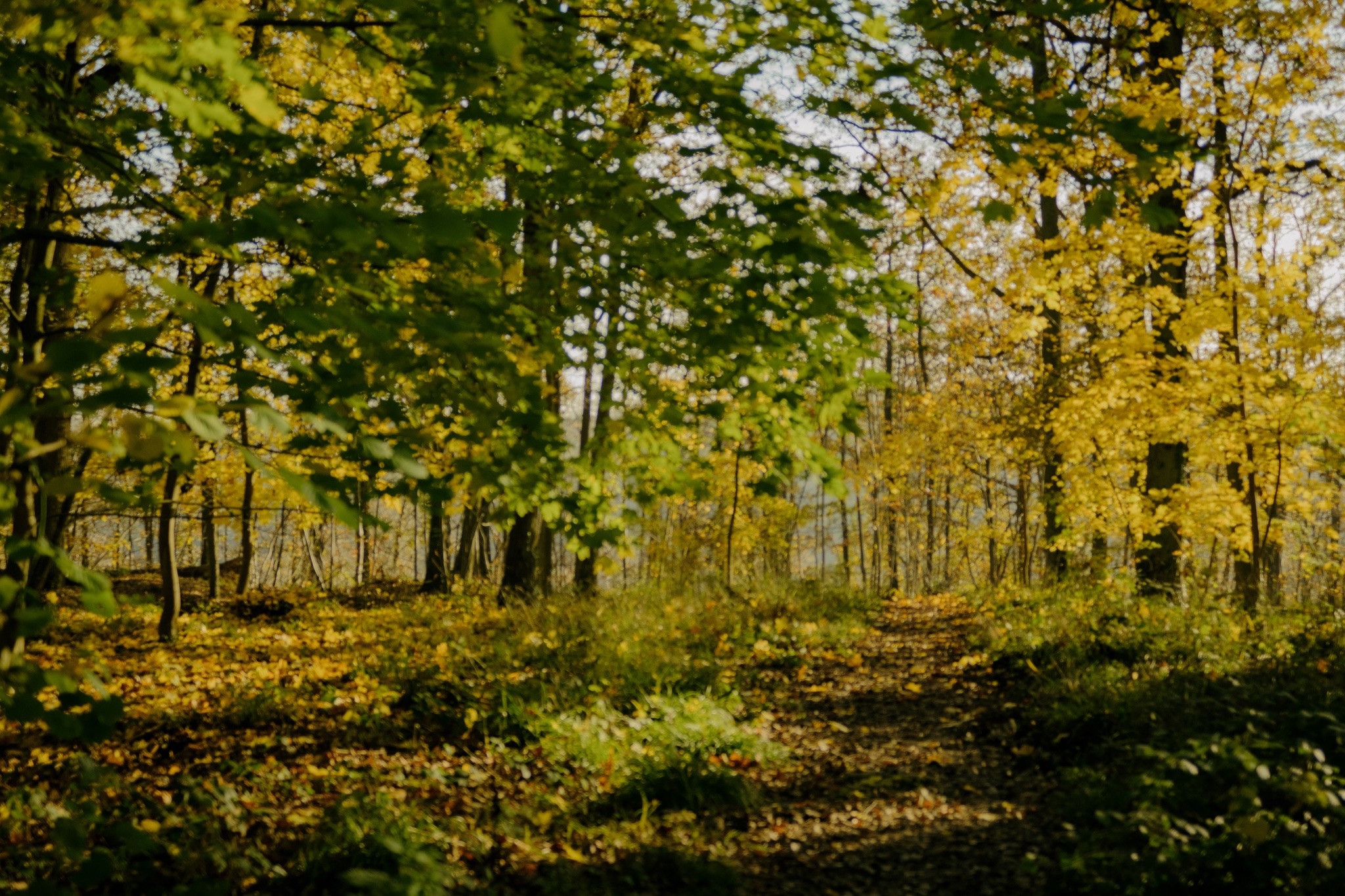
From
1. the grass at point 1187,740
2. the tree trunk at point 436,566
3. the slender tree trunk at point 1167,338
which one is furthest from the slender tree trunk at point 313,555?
the slender tree trunk at point 1167,338

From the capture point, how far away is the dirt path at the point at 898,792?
14.2 ft

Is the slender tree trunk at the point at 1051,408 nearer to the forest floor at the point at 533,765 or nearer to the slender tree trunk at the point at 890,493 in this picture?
the forest floor at the point at 533,765

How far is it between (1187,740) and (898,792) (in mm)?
1932

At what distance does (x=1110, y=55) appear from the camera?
885cm

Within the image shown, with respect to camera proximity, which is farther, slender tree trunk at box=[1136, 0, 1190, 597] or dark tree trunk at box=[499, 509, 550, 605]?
dark tree trunk at box=[499, 509, 550, 605]

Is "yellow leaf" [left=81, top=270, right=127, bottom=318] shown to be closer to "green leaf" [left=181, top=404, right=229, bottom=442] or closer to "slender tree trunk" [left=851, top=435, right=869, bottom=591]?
"green leaf" [left=181, top=404, right=229, bottom=442]

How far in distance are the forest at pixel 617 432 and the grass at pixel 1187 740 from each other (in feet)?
0.12

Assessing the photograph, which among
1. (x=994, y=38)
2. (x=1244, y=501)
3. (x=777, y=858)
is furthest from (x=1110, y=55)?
(x=777, y=858)

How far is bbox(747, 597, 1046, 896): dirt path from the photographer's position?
434 cm

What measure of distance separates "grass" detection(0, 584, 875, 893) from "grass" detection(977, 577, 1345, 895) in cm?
199

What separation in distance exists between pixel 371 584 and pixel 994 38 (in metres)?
13.8

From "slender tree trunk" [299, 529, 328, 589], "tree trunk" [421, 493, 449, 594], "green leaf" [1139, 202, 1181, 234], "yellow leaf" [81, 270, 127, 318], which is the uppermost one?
"green leaf" [1139, 202, 1181, 234]

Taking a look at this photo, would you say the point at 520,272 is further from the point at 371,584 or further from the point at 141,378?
the point at 371,584

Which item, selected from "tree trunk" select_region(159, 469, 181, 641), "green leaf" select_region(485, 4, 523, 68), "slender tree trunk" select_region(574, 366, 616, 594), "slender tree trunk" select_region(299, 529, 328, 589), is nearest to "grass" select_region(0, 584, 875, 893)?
"tree trunk" select_region(159, 469, 181, 641)
